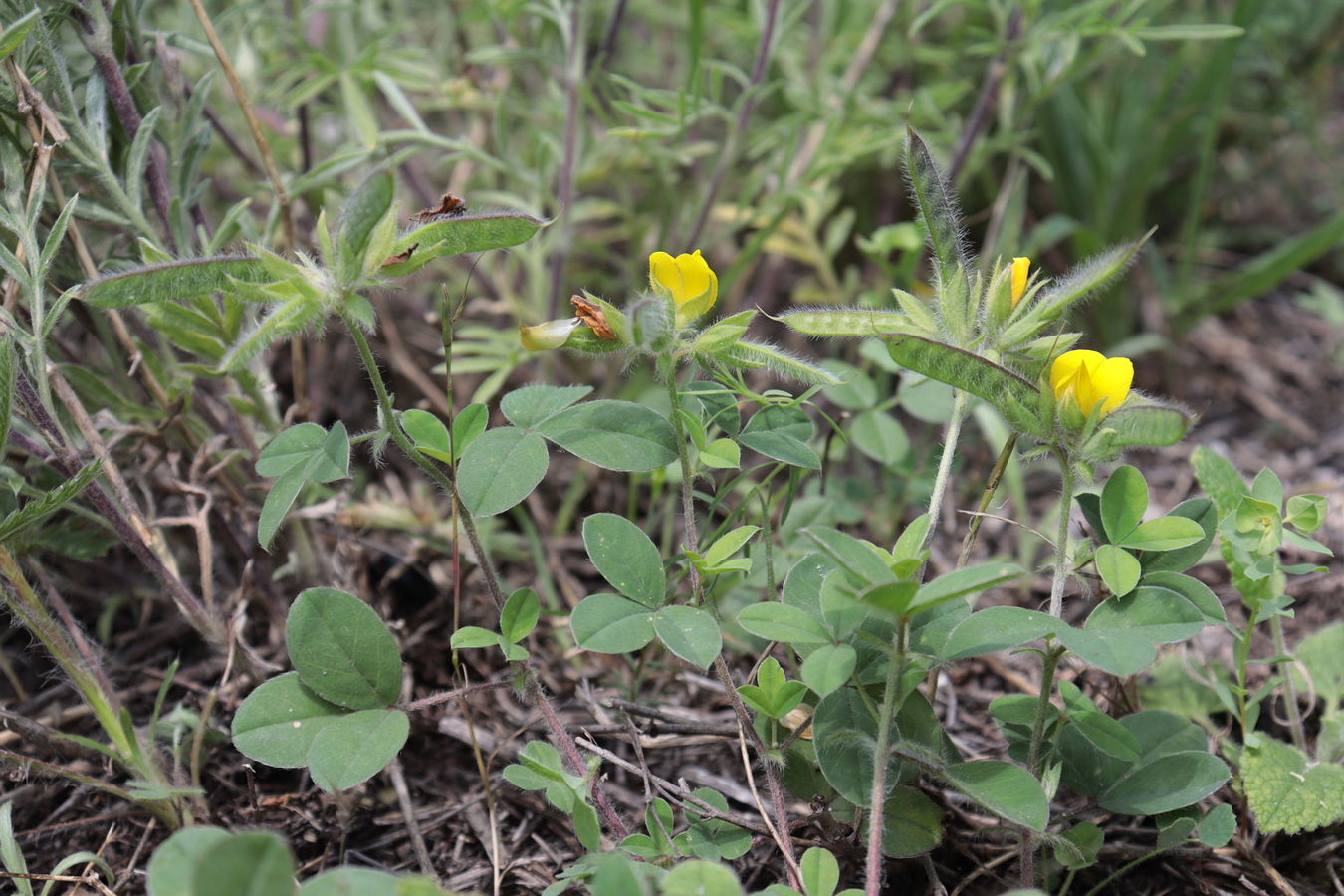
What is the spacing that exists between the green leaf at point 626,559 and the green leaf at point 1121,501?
0.69m

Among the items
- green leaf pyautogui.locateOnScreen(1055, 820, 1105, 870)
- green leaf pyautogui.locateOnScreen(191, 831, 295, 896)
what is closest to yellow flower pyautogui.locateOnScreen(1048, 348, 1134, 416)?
green leaf pyautogui.locateOnScreen(1055, 820, 1105, 870)

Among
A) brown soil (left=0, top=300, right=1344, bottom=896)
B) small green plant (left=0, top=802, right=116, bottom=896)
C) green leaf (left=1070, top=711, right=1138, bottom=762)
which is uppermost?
green leaf (left=1070, top=711, right=1138, bottom=762)

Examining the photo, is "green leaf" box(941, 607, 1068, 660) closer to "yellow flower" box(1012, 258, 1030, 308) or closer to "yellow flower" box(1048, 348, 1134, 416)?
"yellow flower" box(1048, 348, 1134, 416)

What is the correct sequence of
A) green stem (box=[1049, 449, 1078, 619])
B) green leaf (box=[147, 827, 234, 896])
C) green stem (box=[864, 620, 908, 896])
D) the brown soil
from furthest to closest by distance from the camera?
the brown soil → green stem (box=[1049, 449, 1078, 619]) → green stem (box=[864, 620, 908, 896]) → green leaf (box=[147, 827, 234, 896])

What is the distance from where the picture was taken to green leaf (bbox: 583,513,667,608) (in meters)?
1.45

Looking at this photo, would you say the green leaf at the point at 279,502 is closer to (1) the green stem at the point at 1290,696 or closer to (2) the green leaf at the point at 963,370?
(2) the green leaf at the point at 963,370

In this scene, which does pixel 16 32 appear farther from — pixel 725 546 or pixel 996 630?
pixel 996 630

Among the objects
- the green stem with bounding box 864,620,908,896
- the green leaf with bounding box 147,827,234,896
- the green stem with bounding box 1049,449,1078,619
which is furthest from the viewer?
the green stem with bounding box 1049,449,1078,619

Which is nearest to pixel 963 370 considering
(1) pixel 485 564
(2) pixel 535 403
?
(2) pixel 535 403

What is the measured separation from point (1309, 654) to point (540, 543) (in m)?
1.76

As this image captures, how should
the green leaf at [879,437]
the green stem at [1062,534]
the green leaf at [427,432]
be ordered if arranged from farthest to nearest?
the green leaf at [879,437] → the green leaf at [427,432] → the green stem at [1062,534]

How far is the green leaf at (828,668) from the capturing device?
123 cm

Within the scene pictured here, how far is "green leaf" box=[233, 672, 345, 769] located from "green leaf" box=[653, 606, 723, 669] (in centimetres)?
55

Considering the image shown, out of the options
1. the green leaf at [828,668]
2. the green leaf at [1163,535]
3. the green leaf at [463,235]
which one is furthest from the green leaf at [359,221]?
the green leaf at [1163,535]
